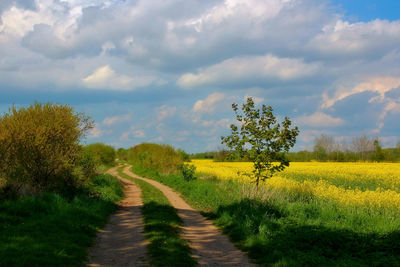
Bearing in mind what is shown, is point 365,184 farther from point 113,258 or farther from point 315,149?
point 315,149

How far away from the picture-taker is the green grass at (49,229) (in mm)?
7238

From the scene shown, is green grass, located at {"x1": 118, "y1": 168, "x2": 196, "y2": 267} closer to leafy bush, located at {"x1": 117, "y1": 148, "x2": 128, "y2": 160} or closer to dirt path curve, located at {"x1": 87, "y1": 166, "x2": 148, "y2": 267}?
dirt path curve, located at {"x1": 87, "y1": 166, "x2": 148, "y2": 267}

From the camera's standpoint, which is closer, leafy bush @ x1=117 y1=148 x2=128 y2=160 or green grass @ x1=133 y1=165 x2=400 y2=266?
green grass @ x1=133 y1=165 x2=400 y2=266

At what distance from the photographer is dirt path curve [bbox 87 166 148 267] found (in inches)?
300

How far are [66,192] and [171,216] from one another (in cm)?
636

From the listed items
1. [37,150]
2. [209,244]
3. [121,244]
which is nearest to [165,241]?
[121,244]

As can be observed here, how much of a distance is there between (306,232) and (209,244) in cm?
292

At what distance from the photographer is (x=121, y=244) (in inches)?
361

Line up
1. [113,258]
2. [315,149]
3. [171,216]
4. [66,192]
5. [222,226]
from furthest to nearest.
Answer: [315,149], [66,192], [171,216], [222,226], [113,258]

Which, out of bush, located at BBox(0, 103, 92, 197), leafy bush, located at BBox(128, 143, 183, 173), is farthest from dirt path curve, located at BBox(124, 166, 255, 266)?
leafy bush, located at BBox(128, 143, 183, 173)

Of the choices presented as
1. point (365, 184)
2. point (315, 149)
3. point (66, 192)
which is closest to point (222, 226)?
point (66, 192)

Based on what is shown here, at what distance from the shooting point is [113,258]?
25.8 ft

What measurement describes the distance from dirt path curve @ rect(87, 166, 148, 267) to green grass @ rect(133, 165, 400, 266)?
2.94 m

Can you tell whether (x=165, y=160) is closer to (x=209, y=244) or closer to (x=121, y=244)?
(x=209, y=244)
